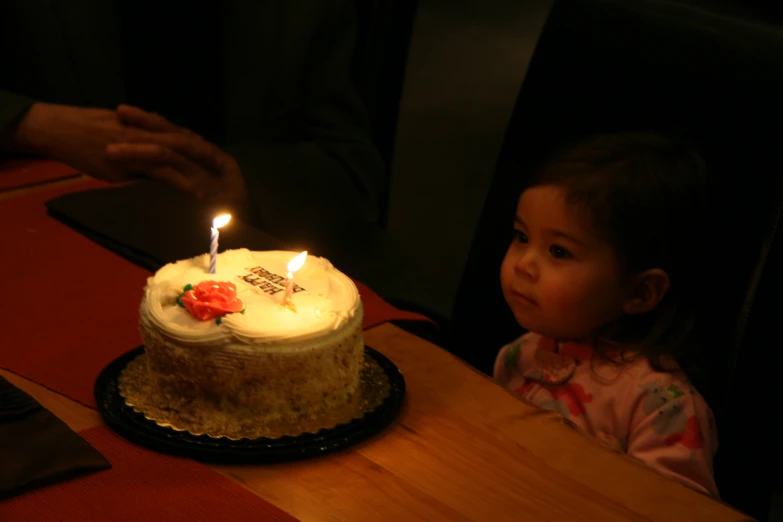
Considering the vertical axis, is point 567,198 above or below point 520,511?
above

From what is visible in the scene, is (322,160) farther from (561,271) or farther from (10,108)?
(561,271)

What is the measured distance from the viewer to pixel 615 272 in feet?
4.40

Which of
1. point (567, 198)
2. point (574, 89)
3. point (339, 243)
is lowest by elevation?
point (339, 243)

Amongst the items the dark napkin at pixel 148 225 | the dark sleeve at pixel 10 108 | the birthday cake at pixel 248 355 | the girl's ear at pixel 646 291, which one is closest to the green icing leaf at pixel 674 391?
the girl's ear at pixel 646 291

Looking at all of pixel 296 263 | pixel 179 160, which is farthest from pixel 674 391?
pixel 179 160

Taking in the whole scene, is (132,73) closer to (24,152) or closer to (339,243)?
(24,152)

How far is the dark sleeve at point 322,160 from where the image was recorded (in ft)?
6.77

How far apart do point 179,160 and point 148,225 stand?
15.2 inches

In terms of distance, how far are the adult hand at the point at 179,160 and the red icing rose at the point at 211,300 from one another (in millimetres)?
828

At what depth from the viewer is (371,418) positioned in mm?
973

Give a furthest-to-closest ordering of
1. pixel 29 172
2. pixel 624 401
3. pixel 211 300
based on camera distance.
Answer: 1. pixel 29 172
2. pixel 624 401
3. pixel 211 300

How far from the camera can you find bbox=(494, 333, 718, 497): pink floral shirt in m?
1.20

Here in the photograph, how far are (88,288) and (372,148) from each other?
1067mm

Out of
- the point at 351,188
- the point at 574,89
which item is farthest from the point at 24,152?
the point at 574,89
